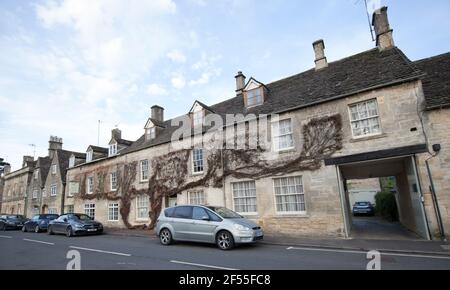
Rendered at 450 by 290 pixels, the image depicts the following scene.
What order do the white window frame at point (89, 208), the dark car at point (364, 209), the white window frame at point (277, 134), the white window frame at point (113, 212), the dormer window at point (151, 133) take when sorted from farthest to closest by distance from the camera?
the dark car at point (364, 209) < the white window frame at point (89, 208) < the dormer window at point (151, 133) < the white window frame at point (113, 212) < the white window frame at point (277, 134)

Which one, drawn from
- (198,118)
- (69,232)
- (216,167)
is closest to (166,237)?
(216,167)

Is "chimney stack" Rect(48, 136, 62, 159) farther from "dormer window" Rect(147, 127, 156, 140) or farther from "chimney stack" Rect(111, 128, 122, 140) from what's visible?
"dormer window" Rect(147, 127, 156, 140)

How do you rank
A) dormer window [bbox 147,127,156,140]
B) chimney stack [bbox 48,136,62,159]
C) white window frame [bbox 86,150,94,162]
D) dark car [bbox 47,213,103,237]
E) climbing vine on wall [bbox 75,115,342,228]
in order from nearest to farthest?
climbing vine on wall [bbox 75,115,342,228] < dark car [bbox 47,213,103,237] < dormer window [bbox 147,127,156,140] < white window frame [bbox 86,150,94,162] < chimney stack [bbox 48,136,62,159]

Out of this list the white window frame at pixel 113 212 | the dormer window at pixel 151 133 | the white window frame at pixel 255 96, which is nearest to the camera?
the white window frame at pixel 255 96

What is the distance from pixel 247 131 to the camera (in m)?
16.2

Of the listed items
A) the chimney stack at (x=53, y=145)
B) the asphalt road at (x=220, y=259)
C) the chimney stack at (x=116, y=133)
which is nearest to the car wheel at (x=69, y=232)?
the asphalt road at (x=220, y=259)

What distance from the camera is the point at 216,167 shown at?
56.2 ft

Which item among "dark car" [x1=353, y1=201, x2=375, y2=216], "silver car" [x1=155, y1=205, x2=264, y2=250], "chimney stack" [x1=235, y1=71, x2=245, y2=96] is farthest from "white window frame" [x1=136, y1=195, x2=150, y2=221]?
"dark car" [x1=353, y1=201, x2=375, y2=216]

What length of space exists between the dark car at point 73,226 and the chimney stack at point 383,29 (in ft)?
71.2

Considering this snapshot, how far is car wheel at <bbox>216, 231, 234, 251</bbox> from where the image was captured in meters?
10.2

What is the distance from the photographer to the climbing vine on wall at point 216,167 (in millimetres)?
13609

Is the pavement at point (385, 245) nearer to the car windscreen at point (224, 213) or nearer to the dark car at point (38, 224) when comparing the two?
the car windscreen at point (224, 213)

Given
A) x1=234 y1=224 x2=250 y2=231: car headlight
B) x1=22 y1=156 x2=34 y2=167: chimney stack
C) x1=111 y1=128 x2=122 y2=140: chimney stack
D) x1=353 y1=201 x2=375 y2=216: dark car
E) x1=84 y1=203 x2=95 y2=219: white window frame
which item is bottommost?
x1=353 y1=201 x2=375 y2=216: dark car
